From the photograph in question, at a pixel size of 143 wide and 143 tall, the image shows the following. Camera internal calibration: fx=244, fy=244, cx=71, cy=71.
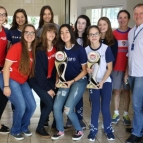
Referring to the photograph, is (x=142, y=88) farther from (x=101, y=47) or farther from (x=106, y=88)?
(x=101, y=47)

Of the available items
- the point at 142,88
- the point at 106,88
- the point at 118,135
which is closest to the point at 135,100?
the point at 142,88

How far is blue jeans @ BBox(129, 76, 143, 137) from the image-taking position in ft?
8.73

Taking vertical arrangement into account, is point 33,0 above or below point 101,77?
above

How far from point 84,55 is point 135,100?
76 cm

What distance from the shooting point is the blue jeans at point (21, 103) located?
2742mm

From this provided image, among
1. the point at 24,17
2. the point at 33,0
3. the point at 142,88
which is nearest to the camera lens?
the point at 142,88

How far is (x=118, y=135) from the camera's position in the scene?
3057mm

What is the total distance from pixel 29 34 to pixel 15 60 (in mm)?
338

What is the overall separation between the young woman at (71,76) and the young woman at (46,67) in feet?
0.28

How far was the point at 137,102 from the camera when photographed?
2.71 metres

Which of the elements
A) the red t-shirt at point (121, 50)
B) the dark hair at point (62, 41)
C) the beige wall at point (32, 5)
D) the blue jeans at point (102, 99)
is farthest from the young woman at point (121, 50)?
the beige wall at point (32, 5)

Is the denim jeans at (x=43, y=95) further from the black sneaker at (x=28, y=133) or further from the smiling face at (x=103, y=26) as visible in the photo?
the smiling face at (x=103, y=26)

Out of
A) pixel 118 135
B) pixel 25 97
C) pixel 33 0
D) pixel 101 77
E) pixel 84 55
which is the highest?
pixel 33 0

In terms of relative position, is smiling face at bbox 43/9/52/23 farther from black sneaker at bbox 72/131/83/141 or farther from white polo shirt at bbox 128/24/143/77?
black sneaker at bbox 72/131/83/141
